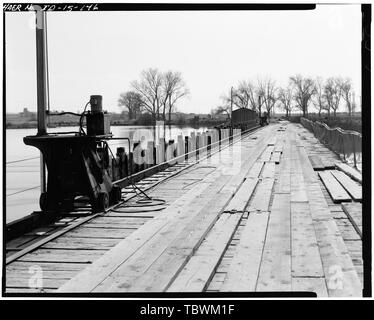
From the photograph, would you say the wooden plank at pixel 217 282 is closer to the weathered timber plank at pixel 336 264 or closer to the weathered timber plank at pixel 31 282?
the weathered timber plank at pixel 336 264

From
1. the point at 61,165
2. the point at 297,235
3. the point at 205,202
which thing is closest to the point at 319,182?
the point at 205,202

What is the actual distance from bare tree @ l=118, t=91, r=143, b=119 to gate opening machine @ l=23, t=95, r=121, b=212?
181 centimetres

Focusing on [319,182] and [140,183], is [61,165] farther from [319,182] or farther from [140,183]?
[319,182]

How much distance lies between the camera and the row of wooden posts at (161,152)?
37.2ft

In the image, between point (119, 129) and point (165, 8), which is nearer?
point (165, 8)

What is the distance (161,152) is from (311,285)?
1092cm

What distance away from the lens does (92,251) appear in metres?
5.32

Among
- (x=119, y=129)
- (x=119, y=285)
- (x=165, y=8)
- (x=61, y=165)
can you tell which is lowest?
(x=119, y=285)

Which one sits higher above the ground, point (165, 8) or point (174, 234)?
point (165, 8)

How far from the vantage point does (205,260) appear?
4855mm

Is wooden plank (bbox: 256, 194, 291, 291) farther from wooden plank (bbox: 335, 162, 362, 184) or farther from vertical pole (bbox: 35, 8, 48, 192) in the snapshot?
vertical pole (bbox: 35, 8, 48, 192)
